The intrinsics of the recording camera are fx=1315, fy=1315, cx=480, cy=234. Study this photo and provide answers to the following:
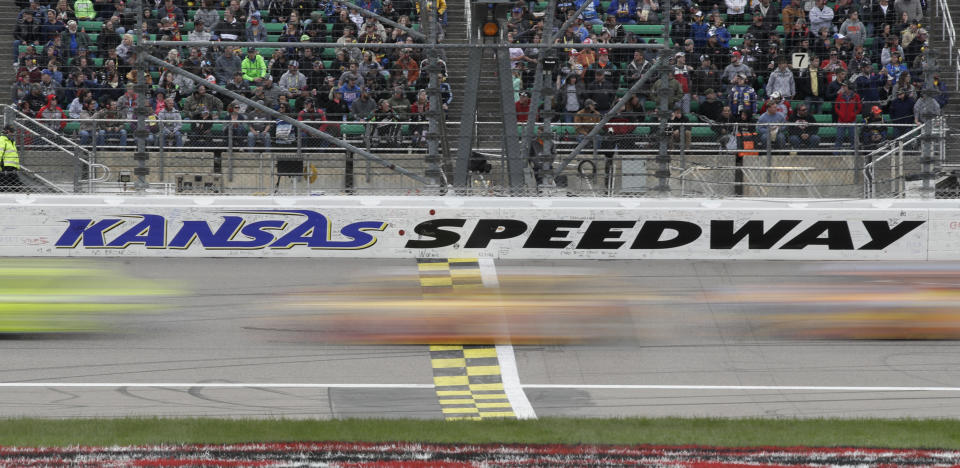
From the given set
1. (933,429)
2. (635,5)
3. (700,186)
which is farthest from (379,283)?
(635,5)

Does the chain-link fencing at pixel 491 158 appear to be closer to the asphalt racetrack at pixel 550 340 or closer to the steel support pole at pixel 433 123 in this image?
the steel support pole at pixel 433 123

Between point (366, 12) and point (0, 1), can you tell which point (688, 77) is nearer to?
point (366, 12)

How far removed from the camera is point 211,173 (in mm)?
14883

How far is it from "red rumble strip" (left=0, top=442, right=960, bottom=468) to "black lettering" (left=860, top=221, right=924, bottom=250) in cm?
560

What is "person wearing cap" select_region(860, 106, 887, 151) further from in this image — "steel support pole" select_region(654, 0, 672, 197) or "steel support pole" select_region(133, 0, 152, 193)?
"steel support pole" select_region(133, 0, 152, 193)

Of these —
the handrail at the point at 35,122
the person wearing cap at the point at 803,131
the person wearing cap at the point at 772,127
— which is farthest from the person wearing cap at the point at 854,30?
the handrail at the point at 35,122

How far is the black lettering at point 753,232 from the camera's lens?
43.8ft

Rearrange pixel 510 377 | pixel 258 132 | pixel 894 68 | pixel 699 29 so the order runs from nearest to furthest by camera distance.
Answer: pixel 510 377 < pixel 258 132 < pixel 894 68 < pixel 699 29

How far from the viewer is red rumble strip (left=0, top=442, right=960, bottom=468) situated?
763cm

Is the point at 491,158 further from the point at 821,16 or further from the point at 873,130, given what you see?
the point at 821,16

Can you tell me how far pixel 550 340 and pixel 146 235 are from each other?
4.72 m

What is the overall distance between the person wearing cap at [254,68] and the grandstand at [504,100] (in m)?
0.03

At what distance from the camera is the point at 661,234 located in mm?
13344

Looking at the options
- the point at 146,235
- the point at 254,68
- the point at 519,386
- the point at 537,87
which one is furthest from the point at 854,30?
the point at 146,235
